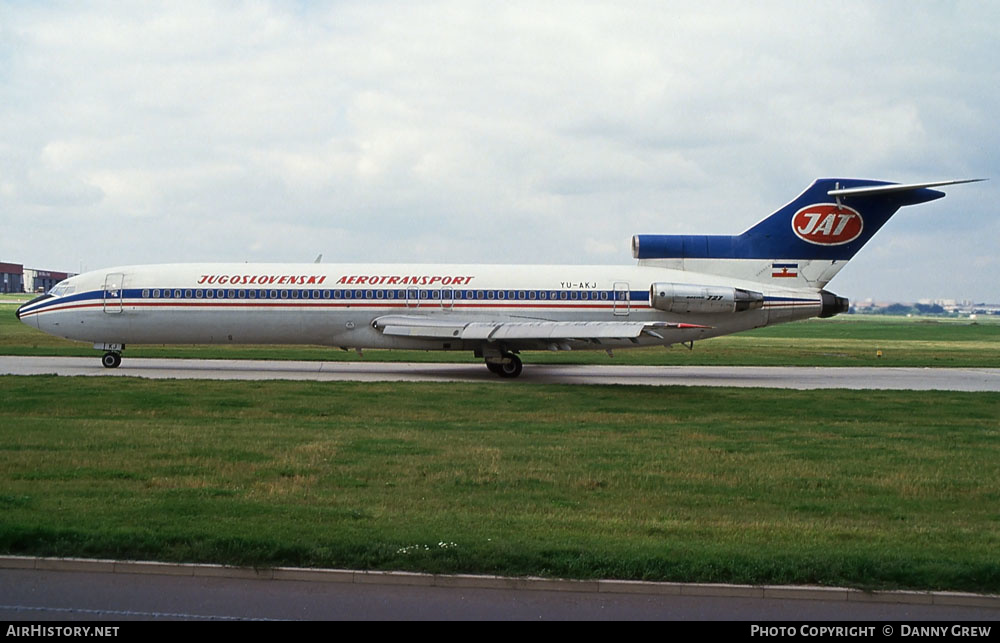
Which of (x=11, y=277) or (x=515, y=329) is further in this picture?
(x=11, y=277)

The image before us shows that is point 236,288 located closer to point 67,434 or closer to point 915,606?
point 67,434

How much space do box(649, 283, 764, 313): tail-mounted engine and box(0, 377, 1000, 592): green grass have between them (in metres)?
8.75

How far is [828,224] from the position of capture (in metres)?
29.5

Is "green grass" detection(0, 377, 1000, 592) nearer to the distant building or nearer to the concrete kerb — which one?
the concrete kerb

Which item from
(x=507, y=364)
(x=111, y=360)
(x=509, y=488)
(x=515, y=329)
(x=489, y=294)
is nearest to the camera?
(x=509, y=488)

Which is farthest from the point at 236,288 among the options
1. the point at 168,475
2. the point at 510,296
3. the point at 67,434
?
the point at 168,475

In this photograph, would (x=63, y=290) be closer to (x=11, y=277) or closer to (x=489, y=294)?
(x=489, y=294)

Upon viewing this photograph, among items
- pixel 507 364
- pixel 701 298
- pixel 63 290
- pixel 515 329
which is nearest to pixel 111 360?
pixel 63 290

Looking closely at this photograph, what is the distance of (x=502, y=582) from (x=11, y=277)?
165m


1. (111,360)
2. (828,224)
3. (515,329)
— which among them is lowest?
(111,360)

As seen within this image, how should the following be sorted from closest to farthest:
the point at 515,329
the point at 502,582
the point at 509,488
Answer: the point at 502,582
the point at 509,488
the point at 515,329

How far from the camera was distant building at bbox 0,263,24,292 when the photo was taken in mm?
146875

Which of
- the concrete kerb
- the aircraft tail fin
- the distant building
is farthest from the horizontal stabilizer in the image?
the distant building
